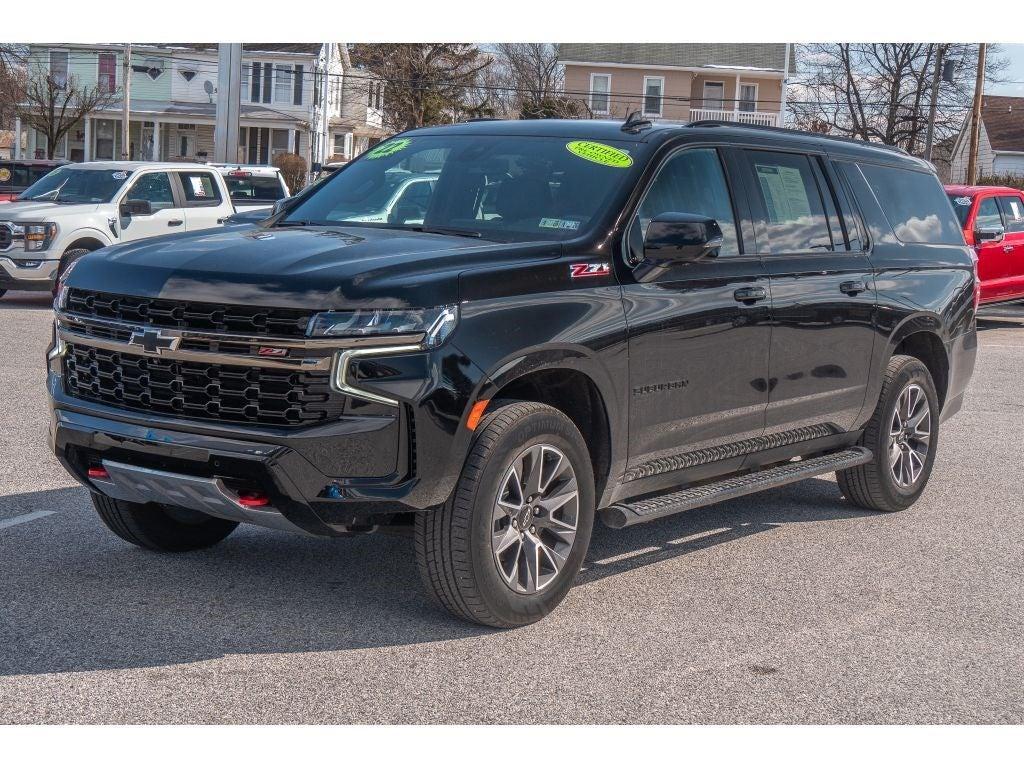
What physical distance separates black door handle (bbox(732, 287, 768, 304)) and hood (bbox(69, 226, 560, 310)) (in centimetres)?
110

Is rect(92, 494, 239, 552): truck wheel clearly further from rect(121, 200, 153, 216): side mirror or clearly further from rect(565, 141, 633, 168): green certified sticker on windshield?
rect(121, 200, 153, 216): side mirror

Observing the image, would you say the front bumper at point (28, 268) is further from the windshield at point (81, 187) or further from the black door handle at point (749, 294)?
the black door handle at point (749, 294)

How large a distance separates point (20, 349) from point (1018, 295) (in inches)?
537

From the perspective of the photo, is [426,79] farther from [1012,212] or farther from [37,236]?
[37,236]

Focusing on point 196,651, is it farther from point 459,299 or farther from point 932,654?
point 932,654

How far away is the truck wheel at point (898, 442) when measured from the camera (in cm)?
746

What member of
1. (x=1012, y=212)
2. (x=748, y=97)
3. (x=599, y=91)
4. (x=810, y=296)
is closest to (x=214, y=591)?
(x=810, y=296)

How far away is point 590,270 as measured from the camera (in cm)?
543

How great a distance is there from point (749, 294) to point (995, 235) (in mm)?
13443

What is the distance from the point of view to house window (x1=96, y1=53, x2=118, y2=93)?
62.5 metres

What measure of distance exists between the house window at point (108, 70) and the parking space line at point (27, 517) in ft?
195

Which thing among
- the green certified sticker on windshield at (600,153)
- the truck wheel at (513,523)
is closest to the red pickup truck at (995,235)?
the green certified sticker on windshield at (600,153)

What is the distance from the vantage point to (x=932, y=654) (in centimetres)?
506

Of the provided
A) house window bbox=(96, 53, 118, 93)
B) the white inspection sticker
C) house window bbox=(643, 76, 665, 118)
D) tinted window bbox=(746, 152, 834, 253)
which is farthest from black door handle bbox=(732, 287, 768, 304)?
house window bbox=(96, 53, 118, 93)
